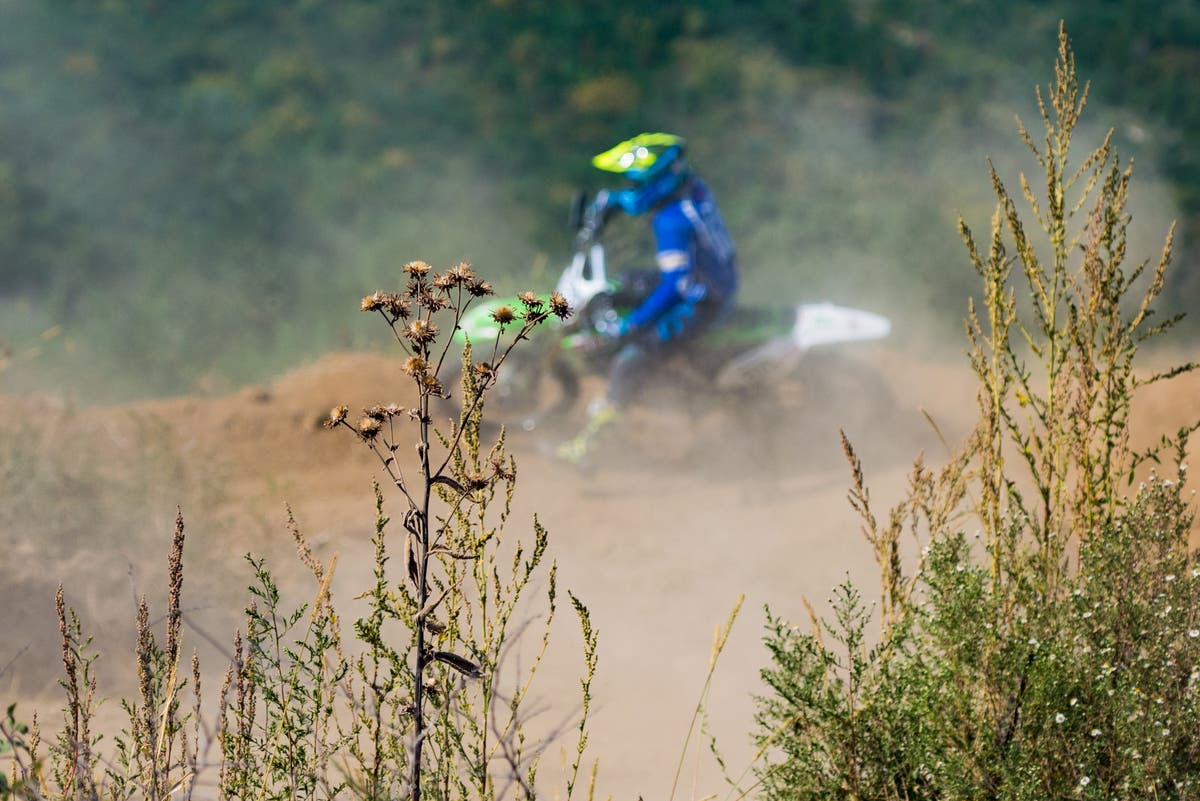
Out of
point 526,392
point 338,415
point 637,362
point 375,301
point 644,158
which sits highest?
point 644,158

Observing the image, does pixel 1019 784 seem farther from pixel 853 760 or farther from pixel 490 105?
pixel 490 105

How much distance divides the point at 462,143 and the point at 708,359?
37.7ft

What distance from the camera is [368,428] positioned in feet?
7.86

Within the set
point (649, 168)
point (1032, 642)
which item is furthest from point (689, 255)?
point (1032, 642)

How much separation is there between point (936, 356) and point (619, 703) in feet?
29.1

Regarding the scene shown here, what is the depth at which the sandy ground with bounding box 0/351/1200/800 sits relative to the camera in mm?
5934

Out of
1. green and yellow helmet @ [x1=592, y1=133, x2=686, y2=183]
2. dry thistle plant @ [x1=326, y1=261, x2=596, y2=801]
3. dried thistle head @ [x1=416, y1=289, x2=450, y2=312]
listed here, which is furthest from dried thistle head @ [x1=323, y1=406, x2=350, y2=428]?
green and yellow helmet @ [x1=592, y1=133, x2=686, y2=183]

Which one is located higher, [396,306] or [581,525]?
[581,525]

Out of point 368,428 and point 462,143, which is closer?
point 368,428

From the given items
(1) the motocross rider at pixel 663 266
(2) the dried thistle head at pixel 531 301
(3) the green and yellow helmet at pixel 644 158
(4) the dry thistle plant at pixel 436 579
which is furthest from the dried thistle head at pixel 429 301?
(3) the green and yellow helmet at pixel 644 158

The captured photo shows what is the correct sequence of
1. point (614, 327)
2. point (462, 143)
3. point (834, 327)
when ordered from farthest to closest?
point (462, 143) < point (834, 327) < point (614, 327)

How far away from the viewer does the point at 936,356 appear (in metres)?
13.8

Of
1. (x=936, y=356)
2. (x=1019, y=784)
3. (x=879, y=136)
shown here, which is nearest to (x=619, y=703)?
(x=1019, y=784)

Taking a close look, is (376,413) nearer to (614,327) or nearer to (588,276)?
(614,327)
